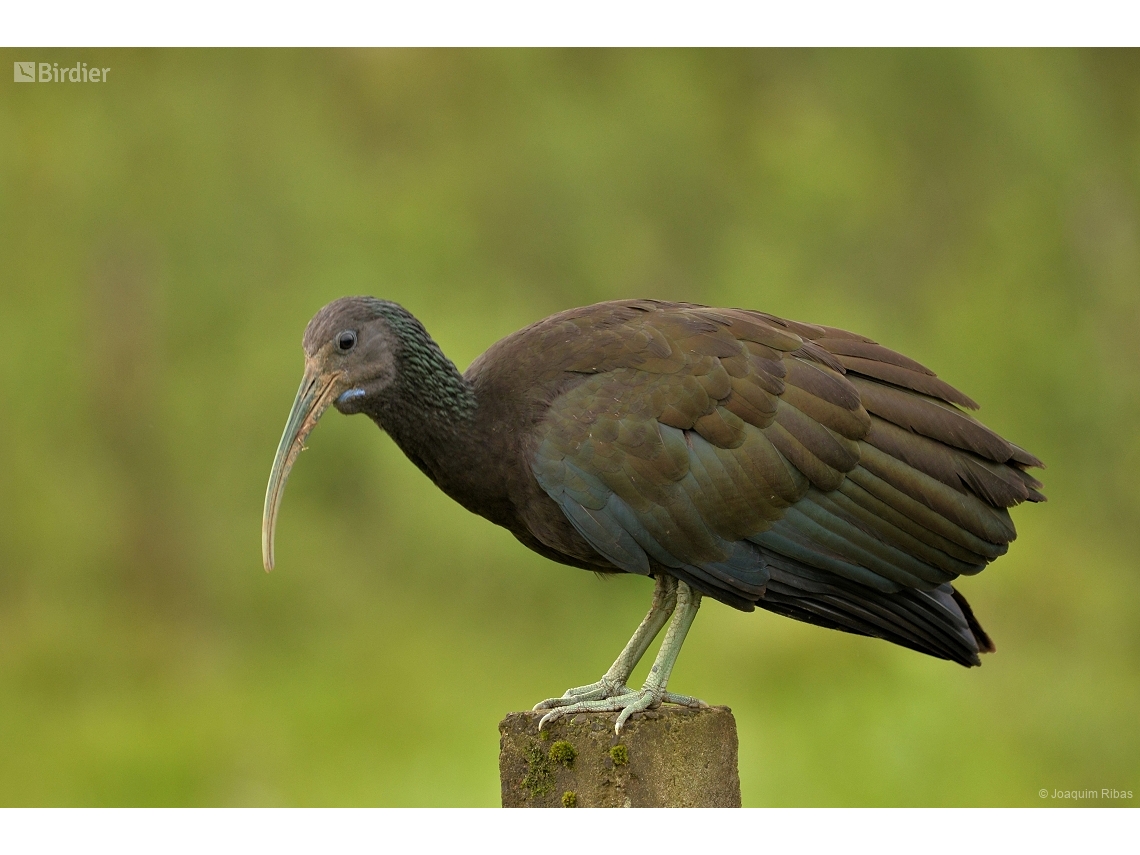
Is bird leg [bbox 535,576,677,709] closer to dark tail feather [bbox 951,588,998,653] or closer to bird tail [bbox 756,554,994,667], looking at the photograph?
bird tail [bbox 756,554,994,667]

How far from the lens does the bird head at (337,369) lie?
551 centimetres

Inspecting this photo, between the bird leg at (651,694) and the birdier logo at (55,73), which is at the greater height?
the birdier logo at (55,73)

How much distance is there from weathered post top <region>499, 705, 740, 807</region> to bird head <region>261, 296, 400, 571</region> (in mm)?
1291

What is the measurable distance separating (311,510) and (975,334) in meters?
6.99

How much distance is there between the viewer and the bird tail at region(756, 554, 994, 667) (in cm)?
545

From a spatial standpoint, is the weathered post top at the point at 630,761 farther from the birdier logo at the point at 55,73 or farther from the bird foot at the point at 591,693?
the birdier logo at the point at 55,73

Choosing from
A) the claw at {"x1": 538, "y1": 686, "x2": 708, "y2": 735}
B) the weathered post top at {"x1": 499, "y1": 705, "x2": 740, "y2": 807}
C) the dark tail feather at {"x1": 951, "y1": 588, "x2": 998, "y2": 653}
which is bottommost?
the weathered post top at {"x1": 499, "y1": 705, "x2": 740, "y2": 807}

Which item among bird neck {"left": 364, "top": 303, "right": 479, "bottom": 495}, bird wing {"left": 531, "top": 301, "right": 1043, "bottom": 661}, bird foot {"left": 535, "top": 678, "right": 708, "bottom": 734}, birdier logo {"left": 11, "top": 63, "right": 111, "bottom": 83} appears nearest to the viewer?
bird foot {"left": 535, "top": 678, "right": 708, "bottom": 734}

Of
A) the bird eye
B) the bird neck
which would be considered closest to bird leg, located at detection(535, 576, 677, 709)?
the bird neck

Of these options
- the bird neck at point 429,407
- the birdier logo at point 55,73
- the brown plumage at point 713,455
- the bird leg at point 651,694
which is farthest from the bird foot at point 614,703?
the birdier logo at point 55,73

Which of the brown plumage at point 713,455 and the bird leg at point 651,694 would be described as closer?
the bird leg at point 651,694

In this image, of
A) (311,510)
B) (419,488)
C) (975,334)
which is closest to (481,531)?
(419,488)

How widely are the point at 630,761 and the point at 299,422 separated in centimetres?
179

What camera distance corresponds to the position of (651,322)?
570 cm
